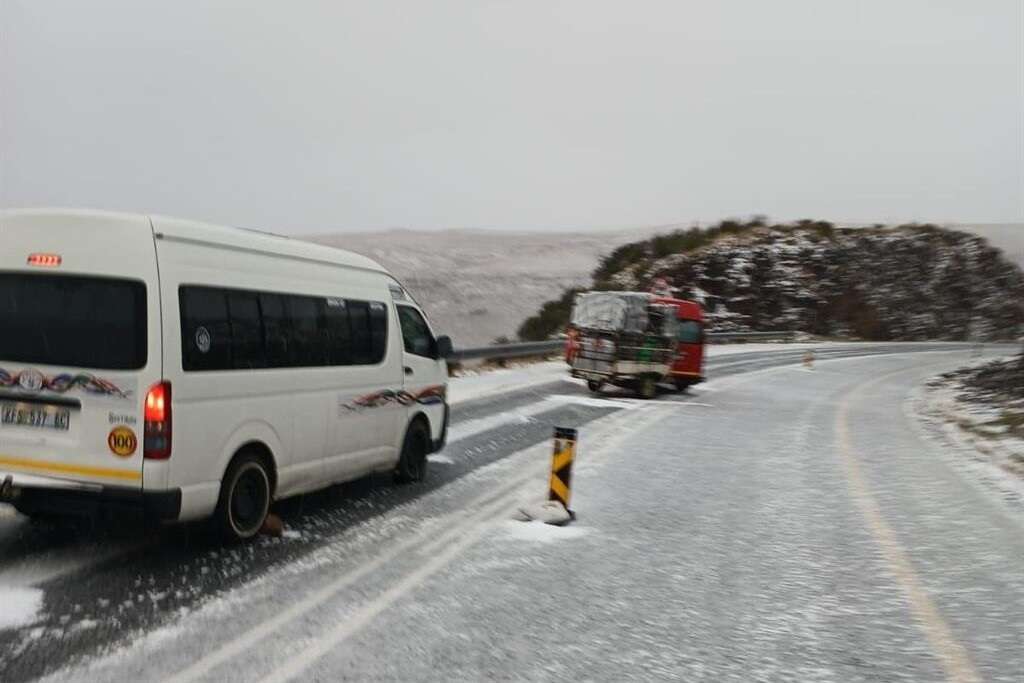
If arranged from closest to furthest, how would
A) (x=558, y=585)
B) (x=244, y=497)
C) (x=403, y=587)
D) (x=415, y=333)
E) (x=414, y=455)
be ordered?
(x=403, y=587) < (x=558, y=585) < (x=244, y=497) < (x=415, y=333) < (x=414, y=455)

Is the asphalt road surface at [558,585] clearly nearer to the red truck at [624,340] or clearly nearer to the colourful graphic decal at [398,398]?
the colourful graphic decal at [398,398]

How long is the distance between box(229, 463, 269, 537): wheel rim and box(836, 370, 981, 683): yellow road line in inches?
184

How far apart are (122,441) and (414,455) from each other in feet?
13.3

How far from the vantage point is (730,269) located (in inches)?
2687

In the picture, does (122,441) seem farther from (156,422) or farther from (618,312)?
(618,312)

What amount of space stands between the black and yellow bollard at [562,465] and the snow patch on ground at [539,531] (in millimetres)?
301

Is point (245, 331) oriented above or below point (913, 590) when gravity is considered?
above

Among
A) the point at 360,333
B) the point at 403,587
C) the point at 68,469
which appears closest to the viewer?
the point at 68,469

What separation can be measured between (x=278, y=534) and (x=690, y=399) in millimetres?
15389

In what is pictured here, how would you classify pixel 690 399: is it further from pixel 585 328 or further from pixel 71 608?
pixel 71 608

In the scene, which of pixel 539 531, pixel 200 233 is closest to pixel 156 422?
pixel 200 233

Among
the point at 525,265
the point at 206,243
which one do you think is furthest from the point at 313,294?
the point at 525,265

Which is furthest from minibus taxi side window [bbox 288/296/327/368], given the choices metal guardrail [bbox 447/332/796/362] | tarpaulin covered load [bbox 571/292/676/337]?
tarpaulin covered load [bbox 571/292/676/337]

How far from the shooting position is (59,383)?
5.90 metres
